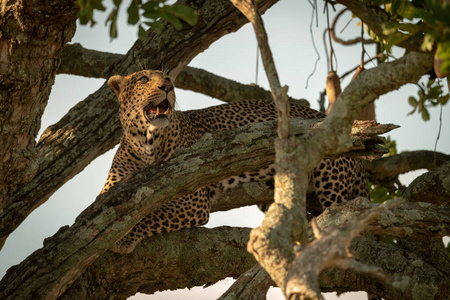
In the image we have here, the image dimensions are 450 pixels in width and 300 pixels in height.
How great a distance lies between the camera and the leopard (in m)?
6.59

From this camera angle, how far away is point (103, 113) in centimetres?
704

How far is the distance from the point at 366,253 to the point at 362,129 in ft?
4.77

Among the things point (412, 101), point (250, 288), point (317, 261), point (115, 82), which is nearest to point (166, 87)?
point (115, 82)

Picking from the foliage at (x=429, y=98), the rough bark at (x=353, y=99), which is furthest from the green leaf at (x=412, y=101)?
the rough bark at (x=353, y=99)

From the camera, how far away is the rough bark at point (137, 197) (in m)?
5.10

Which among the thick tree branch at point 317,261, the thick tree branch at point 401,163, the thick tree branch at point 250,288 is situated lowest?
the thick tree branch at point 250,288

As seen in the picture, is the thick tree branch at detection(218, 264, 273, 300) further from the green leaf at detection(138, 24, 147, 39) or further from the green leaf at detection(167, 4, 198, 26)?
the green leaf at detection(167, 4, 198, 26)

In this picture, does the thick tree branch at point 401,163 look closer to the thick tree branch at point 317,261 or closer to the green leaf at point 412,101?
the green leaf at point 412,101

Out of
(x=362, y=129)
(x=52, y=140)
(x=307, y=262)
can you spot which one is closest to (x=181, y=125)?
(x=52, y=140)


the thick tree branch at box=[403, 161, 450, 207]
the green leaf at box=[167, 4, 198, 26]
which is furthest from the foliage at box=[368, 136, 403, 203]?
the green leaf at box=[167, 4, 198, 26]

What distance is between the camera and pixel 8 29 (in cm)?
450

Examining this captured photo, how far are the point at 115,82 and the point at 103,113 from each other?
402 mm

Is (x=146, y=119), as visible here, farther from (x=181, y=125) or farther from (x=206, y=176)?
(x=206, y=176)

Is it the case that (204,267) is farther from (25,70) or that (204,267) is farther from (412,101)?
(412,101)
